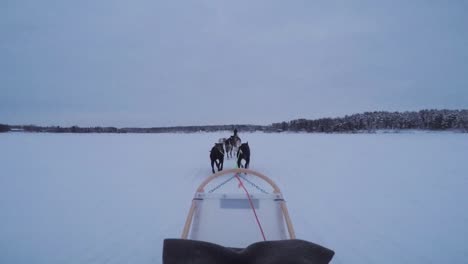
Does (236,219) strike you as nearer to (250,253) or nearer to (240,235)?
(240,235)

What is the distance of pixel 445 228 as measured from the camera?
13.3 ft

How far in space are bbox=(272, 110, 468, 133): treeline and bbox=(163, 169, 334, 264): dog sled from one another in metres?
53.5

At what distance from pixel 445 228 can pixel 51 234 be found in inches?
229

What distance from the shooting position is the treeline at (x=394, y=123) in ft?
156

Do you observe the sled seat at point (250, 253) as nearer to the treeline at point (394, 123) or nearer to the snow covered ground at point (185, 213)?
the snow covered ground at point (185, 213)

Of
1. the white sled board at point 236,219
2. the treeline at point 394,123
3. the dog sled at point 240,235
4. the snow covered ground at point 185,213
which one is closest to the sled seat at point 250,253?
the dog sled at point 240,235

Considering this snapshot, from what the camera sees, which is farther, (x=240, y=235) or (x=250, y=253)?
(x=240, y=235)

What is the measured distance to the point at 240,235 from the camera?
2691 mm

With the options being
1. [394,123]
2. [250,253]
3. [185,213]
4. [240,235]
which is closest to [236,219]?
[240,235]

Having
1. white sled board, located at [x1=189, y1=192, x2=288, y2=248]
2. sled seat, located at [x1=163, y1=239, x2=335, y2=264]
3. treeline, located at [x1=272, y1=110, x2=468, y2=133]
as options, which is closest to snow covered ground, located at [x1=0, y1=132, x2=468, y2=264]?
white sled board, located at [x1=189, y1=192, x2=288, y2=248]

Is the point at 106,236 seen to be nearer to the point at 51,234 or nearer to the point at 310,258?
the point at 51,234

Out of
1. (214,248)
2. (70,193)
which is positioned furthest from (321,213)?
(70,193)

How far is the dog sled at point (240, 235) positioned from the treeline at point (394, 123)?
175 ft

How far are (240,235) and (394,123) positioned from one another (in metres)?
66.3
